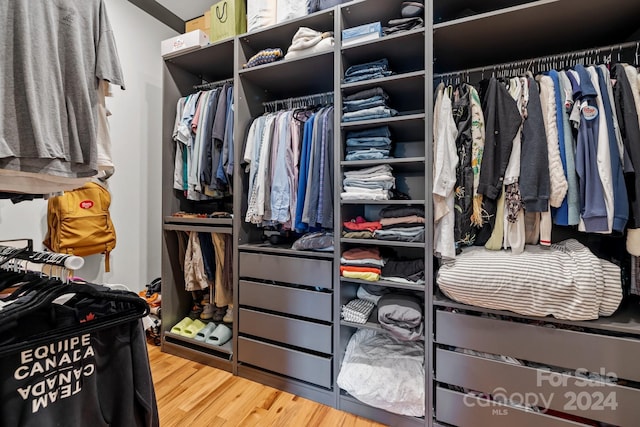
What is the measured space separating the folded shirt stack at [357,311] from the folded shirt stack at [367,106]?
1.00 metres

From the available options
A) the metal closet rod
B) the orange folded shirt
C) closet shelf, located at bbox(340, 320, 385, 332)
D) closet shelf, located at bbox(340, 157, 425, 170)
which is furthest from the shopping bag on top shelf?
closet shelf, located at bbox(340, 320, 385, 332)

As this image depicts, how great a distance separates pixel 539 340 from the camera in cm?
115

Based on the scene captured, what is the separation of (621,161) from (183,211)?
2517 millimetres

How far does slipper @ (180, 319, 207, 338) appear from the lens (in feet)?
6.62

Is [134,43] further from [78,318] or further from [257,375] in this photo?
[257,375]

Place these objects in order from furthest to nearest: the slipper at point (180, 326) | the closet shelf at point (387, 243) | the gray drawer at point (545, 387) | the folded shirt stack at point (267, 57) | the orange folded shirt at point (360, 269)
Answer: the slipper at point (180, 326)
the folded shirt stack at point (267, 57)
the orange folded shirt at point (360, 269)
the closet shelf at point (387, 243)
the gray drawer at point (545, 387)

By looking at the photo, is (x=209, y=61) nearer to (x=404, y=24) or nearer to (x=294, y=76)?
(x=294, y=76)

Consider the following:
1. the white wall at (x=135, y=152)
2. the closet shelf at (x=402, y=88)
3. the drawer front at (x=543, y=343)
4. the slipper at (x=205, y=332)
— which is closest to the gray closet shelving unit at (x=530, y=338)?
the drawer front at (x=543, y=343)

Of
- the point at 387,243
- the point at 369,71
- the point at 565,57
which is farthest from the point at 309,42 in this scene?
the point at 565,57

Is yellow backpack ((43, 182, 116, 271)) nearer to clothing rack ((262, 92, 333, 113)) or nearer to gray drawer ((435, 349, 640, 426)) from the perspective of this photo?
clothing rack ((262, 92, 333, 113))

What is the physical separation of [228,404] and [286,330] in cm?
48

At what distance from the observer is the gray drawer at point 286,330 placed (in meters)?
1.55

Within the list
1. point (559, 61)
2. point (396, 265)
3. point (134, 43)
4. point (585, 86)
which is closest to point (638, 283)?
point (585, 86)

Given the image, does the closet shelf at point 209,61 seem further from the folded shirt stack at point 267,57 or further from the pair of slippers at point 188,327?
the pair of slippers at point 188,327
